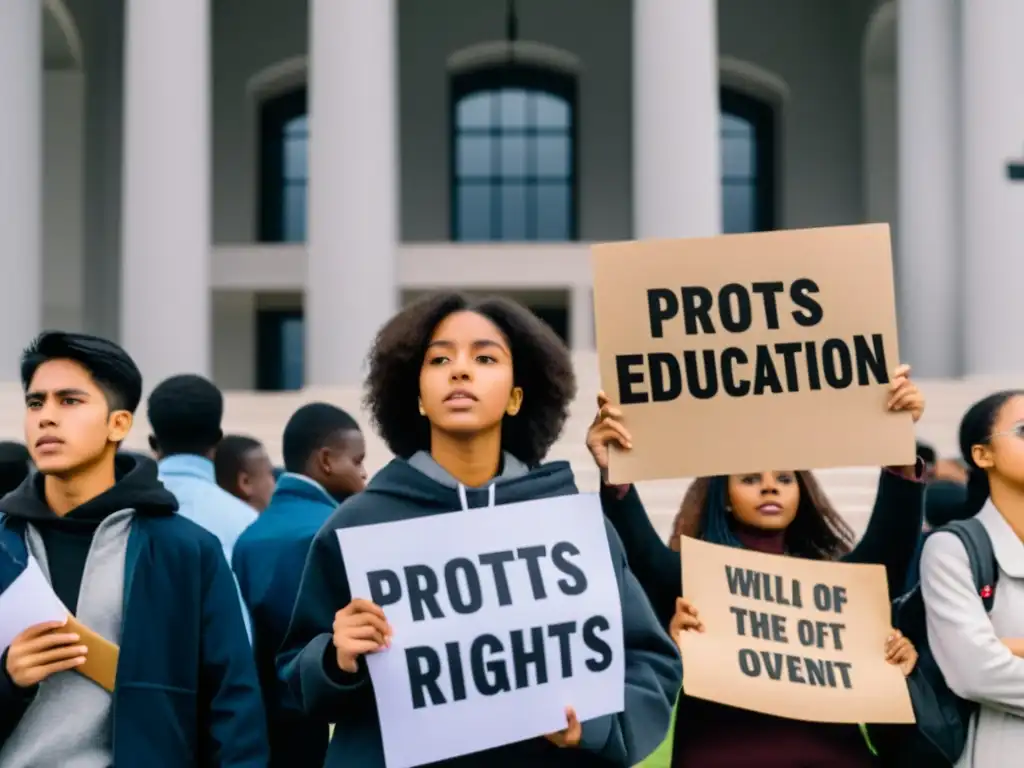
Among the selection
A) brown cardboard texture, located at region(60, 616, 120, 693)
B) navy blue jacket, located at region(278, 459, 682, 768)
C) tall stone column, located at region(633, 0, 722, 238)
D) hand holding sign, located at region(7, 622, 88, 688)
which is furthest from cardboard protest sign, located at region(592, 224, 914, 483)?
tall stone column, located at region(633, 0, 722, 238)

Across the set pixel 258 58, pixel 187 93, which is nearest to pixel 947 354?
pixel 187 93

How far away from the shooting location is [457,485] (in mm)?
3701

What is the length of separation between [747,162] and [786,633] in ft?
88.1

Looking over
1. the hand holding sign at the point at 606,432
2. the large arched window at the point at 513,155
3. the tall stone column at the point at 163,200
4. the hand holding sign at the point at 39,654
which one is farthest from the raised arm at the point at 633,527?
the large arched window at the point at 513,155

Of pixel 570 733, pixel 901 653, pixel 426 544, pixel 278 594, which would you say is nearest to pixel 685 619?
pixel 901 653

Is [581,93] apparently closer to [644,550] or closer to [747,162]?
[747,162]

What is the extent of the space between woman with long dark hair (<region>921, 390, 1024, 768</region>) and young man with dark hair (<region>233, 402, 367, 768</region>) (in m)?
2.06

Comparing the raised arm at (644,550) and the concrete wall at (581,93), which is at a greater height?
the concrete wall at (581,93)

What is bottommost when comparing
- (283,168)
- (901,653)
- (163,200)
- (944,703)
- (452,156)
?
(944,703)

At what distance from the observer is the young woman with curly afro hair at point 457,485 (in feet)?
11.7

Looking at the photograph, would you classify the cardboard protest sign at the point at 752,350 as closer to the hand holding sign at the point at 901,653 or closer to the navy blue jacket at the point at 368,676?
the hand holding sign at the point at 901,653

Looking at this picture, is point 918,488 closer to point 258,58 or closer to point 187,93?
point 187,93

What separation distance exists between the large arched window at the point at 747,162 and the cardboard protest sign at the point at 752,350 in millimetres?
26035

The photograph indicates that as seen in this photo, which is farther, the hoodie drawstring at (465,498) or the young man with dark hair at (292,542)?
the young man with dark hair at (292,542)
